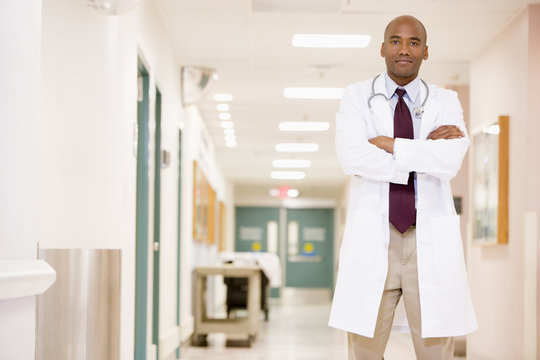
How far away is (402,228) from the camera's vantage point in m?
2.24

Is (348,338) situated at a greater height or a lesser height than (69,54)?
lesser

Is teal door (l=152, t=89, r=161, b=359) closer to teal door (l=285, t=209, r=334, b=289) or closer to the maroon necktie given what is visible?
the maroon necktie

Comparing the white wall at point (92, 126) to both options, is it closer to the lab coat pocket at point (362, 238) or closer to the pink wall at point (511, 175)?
the lab coat pocket at point (362, 238)

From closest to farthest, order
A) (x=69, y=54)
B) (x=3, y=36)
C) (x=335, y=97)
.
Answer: (x=3, y=36), (x=69, y=54), (x=335, y=97)

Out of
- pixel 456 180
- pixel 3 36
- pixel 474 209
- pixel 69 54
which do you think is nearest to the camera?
pixel 3 36

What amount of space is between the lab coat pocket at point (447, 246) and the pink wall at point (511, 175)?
3208 millimetres

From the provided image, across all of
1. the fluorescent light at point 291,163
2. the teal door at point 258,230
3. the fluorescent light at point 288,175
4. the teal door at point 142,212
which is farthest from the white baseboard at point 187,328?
the teal door at point 258,230

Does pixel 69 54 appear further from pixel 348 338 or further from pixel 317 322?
pixel 317 322

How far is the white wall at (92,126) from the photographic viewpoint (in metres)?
2.86

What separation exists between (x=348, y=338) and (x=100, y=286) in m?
0.76

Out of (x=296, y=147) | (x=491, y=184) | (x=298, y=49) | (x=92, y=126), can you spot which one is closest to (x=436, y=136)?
(x=92, y=126)

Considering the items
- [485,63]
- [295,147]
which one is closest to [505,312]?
[485,63]

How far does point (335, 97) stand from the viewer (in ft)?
27.9

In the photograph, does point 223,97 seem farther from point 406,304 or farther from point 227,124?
point 406,304
